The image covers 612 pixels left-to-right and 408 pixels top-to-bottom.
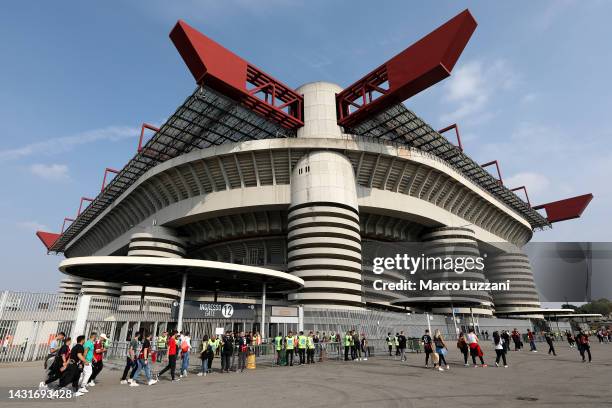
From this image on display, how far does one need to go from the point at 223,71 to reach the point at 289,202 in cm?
1394

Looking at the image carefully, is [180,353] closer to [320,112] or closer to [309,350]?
[309,350]

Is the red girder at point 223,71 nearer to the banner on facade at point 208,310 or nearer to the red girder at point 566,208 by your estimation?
the banner on facade at point 208,310

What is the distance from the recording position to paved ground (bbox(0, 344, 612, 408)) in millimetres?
7715

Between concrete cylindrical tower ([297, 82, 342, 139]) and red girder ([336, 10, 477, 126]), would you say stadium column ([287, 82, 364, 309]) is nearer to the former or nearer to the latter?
concrete cylindrical tower ([297, 82, 342, 139])

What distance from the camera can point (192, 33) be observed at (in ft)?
94.2

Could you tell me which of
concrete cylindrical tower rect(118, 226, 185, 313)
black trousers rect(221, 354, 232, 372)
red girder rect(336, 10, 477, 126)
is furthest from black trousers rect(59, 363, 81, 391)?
concrete cylindrical tower rect(118, 226, 185, 313)

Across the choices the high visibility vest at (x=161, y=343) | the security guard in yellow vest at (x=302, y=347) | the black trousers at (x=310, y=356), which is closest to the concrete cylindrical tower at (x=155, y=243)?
the high visibility vest at (x=161, y=343)

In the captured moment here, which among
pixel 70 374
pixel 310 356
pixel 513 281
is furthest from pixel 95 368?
pixel 513 281

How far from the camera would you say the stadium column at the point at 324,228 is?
32.5 meters

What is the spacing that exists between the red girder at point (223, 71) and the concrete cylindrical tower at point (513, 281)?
52691 millimetres

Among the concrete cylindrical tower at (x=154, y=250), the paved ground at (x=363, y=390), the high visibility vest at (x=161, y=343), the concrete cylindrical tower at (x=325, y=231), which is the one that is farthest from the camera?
the concrete cylindrical tower at (x=154, y=250)

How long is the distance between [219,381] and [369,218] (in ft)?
110

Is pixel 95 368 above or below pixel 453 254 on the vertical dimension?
below

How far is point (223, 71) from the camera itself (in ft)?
99.6
